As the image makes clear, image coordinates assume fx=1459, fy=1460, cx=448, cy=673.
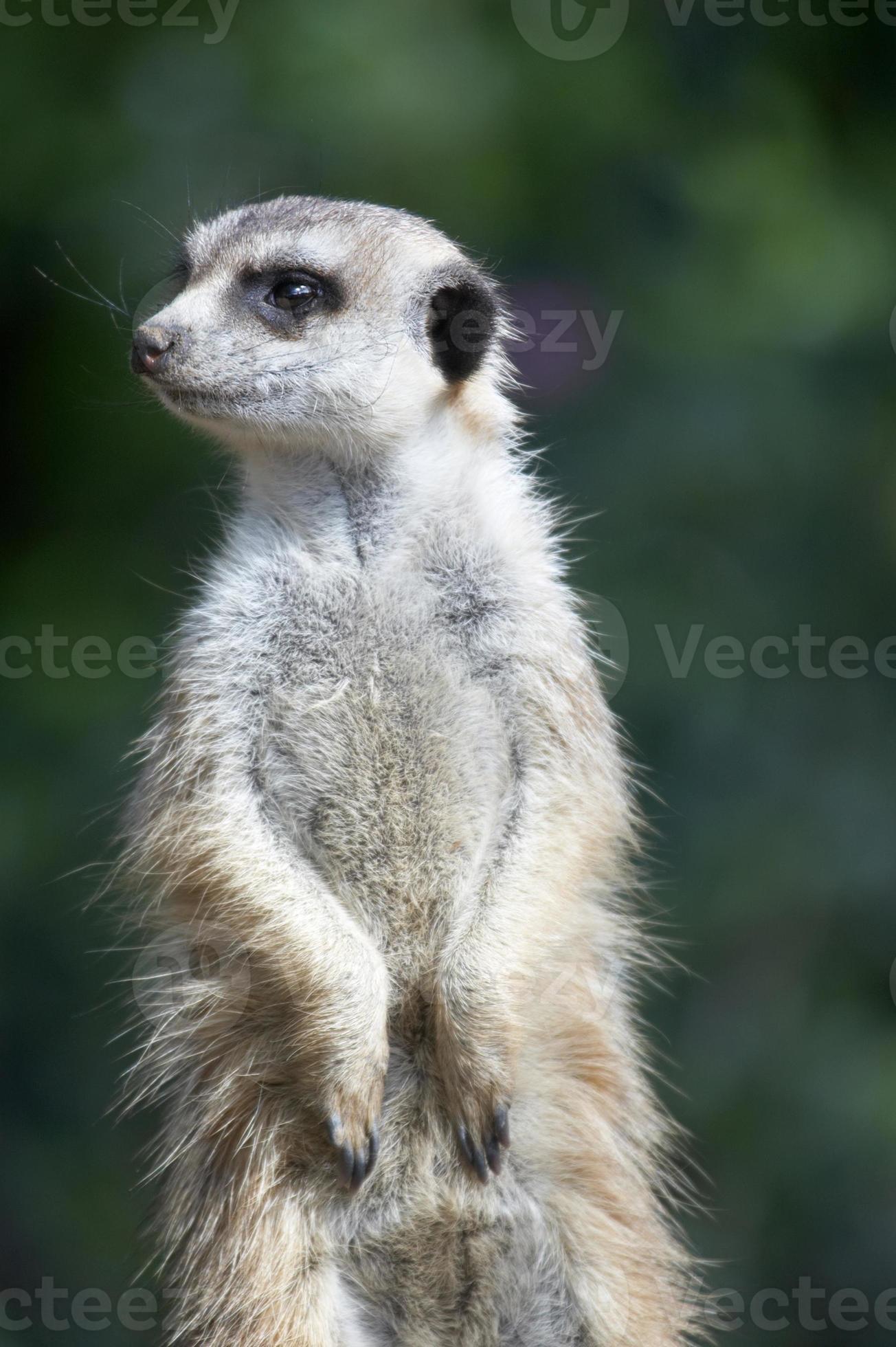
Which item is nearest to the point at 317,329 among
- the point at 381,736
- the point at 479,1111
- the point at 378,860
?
the point at 381,736

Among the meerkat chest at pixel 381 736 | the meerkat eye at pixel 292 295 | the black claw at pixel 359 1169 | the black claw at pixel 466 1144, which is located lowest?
the black claw at pixel 359 1169

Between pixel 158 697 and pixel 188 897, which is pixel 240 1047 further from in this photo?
pixel 158 697

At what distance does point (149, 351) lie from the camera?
110 inches

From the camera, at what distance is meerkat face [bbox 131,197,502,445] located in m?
2.84

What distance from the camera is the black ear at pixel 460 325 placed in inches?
121

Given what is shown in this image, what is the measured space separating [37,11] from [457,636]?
13.2 feet

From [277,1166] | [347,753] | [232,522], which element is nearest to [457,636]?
[347,753]

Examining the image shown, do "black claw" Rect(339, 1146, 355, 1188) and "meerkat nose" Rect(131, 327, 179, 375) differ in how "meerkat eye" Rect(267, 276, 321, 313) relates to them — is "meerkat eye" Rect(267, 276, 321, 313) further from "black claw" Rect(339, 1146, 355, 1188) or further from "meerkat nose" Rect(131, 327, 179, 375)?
"black claw" Rect(339, 1146, 355, 1188)

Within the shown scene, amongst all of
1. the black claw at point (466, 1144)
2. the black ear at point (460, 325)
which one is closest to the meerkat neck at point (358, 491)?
the black ear at point (460, 325)

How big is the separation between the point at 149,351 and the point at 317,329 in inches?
14.6

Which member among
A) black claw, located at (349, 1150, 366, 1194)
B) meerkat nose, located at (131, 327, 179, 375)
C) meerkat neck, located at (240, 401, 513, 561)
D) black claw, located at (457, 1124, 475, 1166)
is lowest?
black claw, located at (349, 1150, 366, 1194)

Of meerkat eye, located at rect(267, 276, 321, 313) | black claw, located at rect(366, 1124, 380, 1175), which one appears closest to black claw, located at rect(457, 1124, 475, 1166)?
black claw, located at rect(366, 1124, 380, 1175)

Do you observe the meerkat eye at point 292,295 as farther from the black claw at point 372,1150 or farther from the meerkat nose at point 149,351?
the black claw at point 372,1150

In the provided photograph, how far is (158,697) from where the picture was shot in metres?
3.16
